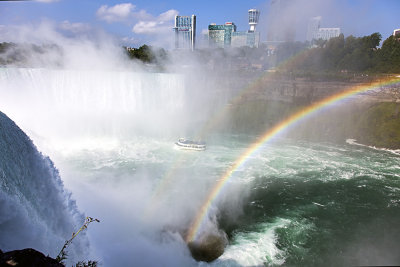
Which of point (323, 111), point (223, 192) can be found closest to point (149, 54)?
point (323, 111)

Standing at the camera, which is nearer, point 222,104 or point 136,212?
point 136,212

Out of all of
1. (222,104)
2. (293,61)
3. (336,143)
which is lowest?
(336,143)

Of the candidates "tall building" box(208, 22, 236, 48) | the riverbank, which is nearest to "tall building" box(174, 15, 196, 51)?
"tall building" box(208, 22, 236, 48)

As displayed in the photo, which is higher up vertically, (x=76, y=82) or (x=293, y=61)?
(x=293, y=61)

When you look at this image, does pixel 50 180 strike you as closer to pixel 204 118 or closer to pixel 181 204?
pixel 181 204

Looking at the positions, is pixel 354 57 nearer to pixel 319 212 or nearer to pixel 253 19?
pixel 319 212

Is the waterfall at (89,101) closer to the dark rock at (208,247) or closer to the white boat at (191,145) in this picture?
the white boat at (191,145)

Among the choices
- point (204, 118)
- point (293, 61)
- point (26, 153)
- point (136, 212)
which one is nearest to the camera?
point (26, 153)

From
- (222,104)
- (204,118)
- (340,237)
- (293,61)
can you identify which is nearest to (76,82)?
(204,118)
